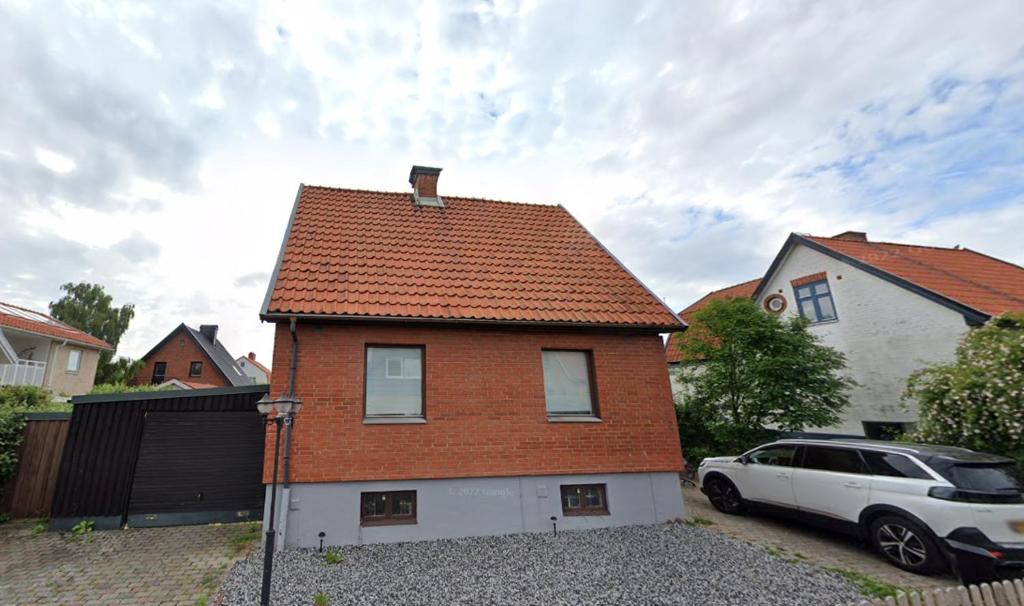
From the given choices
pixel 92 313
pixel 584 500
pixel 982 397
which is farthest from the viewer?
pixel 92 313

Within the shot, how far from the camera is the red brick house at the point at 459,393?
6.48 metres

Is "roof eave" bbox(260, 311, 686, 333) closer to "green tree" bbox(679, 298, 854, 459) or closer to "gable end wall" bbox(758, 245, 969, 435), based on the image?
"green tree" bbox(679, 298, 854, 459)

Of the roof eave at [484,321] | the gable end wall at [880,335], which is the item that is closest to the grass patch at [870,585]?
the roof eave at [484,321]

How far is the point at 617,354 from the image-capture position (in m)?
8.01

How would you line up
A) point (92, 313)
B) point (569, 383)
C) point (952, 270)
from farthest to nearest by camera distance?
point (92, 313), point (952, 270), point (569, 383)

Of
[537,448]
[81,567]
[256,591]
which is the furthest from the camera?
[537,448]

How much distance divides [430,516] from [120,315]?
3645cm

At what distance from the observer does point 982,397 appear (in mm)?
6945

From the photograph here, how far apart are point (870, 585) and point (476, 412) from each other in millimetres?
5548

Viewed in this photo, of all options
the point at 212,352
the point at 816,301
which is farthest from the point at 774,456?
the point at 212,352

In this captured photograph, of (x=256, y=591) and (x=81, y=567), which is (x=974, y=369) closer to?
(x=256, y=591)

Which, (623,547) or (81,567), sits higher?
(81,567)

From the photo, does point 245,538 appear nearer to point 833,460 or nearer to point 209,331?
point 833,460

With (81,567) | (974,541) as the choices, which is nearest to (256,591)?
(81,567)
